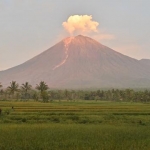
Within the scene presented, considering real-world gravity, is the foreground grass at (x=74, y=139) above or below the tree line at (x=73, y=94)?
below

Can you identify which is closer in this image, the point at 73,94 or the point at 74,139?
the point at 74,139

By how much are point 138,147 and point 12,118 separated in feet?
49.2

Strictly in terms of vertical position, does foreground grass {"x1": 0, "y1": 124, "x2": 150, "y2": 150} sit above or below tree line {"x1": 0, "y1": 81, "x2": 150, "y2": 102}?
below

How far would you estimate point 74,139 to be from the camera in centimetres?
1573

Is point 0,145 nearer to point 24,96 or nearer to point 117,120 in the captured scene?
point 117,120

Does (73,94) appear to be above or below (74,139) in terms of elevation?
above

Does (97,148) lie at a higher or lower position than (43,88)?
lower

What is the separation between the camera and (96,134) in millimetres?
17406

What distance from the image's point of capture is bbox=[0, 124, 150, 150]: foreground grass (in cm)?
1387

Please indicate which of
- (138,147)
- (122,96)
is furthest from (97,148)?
(122,96)

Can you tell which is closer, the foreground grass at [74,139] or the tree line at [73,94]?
the foreground grass at [74,139]

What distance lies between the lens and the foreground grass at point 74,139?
13867 millimetres

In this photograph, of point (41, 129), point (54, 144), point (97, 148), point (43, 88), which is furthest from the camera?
point (43, 88)

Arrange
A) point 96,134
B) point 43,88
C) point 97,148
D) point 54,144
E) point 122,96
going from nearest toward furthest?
1. point 97,148
2. point 54,144
3. point 96,134
4. point 43,88
5. point 122,96
